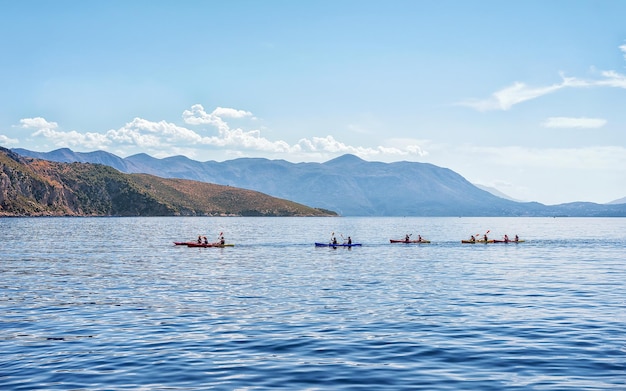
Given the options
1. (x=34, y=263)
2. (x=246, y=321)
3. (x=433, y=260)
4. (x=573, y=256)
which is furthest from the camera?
(x=573, y=256)

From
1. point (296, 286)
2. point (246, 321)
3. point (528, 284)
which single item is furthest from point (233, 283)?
point (528, 284)

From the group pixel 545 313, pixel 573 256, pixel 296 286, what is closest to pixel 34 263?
pixel 296 286

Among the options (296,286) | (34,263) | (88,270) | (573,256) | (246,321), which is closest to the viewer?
(246,321)

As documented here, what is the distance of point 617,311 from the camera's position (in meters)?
38.6

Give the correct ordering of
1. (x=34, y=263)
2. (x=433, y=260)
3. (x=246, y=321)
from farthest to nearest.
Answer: (x=433, y=260) < (x=34, y=263) < (x=246, y=321)

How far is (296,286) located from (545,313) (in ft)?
70.9

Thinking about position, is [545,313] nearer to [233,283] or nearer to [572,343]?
[572,343]

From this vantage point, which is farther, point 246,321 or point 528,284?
point 528,284

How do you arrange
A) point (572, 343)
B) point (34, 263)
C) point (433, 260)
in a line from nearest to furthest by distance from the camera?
point (572, 343) < point (34, 263) < point (433, 260)

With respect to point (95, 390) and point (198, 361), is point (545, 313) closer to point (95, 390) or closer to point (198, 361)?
point (198, 361)

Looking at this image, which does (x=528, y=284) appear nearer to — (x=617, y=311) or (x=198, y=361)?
(x=617, y=311)

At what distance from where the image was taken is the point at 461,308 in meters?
39.7

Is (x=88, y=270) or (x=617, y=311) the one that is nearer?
(x=617, y=311)

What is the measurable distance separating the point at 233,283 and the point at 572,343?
32352mm
